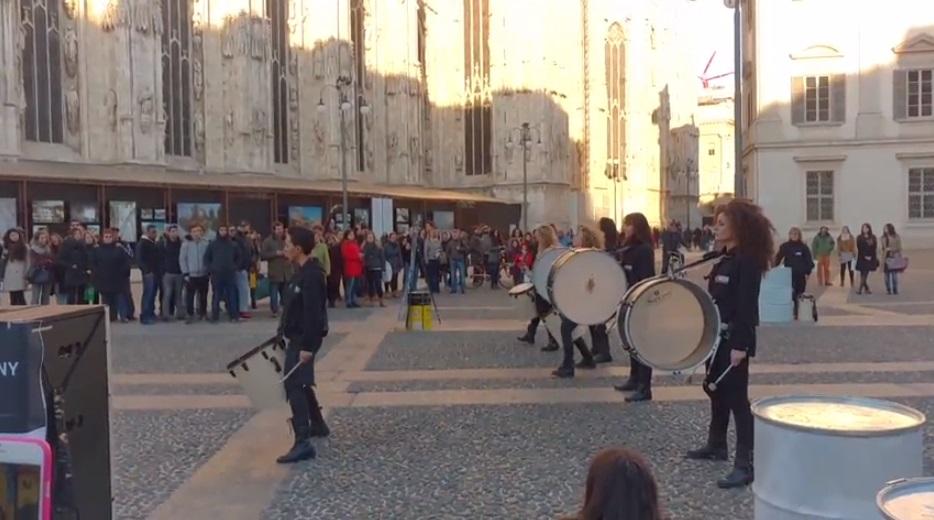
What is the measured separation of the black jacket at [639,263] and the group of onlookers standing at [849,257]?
764 cm

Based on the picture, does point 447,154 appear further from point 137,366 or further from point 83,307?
point 83,307

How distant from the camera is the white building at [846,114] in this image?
31656 millimetres

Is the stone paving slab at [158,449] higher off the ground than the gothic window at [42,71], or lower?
lower

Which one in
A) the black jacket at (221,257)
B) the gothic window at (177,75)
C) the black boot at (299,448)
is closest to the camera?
the black boot at (299,448)

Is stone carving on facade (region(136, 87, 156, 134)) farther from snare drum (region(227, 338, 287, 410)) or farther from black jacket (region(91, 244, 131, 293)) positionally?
snare drum (region(227, 338, 287, 410))

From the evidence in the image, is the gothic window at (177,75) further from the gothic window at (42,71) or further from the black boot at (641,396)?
the black boot at (641,396)

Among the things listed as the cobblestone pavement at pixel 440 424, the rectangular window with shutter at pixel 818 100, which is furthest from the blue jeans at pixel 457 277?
the rectangular window with shutter at pixel 818 100

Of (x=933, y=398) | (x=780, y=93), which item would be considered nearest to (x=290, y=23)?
(x=780, y=93)

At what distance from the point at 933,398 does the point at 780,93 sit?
26166 millimetres

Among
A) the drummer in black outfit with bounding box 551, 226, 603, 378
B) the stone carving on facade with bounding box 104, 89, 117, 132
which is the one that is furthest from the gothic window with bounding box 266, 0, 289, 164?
the drummer in black outfit with bounding box 551, 226, 603, 378

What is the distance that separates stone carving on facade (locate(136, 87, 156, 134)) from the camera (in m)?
32.5

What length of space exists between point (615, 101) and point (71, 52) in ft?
130

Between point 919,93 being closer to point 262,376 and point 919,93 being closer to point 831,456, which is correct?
point 262,376

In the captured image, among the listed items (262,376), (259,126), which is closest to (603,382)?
(262,376)
